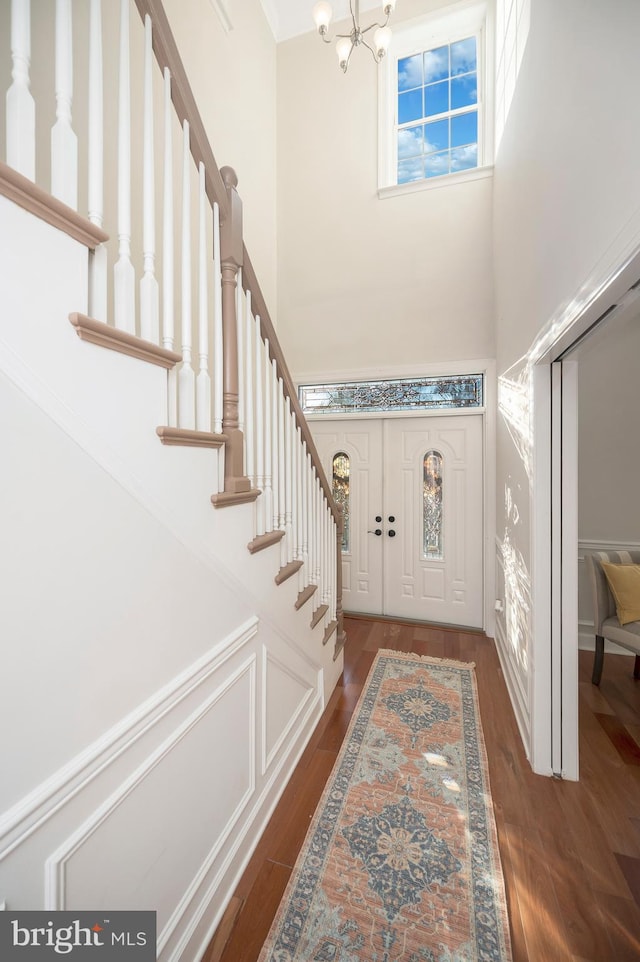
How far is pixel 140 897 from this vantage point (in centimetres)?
99

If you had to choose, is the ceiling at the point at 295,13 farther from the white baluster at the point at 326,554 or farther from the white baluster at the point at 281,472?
Result: the white baluster at the point at 326,554

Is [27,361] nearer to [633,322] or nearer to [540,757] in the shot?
[540,757]

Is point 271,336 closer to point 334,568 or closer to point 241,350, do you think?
point 241,350

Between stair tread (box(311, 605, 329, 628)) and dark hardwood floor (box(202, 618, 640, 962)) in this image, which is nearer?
dark hardwood floor (box(202, 618, 640, 962))

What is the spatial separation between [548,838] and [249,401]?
2.20 metres

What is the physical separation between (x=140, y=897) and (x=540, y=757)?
1.87m

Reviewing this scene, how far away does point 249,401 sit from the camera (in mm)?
1580

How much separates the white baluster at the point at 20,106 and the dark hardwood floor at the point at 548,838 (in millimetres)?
2181

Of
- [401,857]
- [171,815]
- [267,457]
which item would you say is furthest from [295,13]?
[401,857]

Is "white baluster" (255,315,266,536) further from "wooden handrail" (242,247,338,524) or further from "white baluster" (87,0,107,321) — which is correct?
"white baluster" (87,0,107,321)

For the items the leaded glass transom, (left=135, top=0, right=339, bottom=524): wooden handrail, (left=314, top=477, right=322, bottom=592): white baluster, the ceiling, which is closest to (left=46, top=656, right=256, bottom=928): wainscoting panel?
(left=314, top=477, right=322, bottom=592): white baluster

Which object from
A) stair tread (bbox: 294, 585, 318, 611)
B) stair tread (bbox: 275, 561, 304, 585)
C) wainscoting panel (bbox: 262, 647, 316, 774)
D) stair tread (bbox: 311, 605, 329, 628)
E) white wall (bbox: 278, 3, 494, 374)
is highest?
white wall (bbox: 278, 3, 494, 374)

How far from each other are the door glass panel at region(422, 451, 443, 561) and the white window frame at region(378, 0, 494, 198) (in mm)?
2476

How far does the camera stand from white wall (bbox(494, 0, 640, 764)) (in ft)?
3.38
